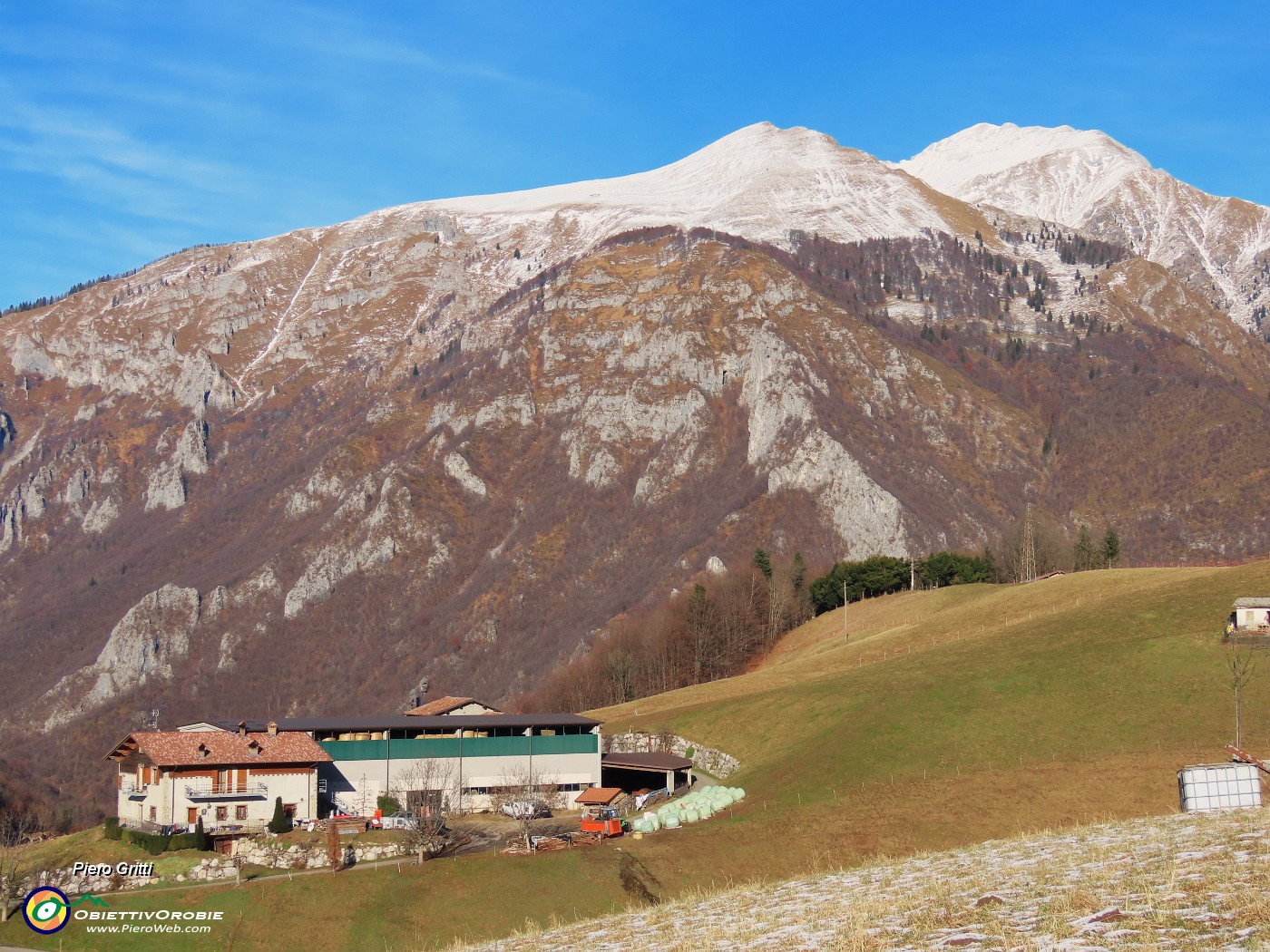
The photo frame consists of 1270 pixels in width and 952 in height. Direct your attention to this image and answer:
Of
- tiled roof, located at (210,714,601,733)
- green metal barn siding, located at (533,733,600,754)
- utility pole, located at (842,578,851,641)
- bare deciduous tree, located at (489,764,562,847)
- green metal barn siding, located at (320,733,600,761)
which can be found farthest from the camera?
utility pole, located at (842,578,851,641)

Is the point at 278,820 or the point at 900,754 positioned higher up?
the point at 900,754

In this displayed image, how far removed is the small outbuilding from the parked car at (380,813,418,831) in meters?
20.9

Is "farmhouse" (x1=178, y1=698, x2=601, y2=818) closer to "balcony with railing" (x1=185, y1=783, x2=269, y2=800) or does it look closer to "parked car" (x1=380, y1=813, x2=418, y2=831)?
"parked car" (x1=380, y1=813, x2=418, y2=831)

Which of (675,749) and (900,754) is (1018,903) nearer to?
(900,754)

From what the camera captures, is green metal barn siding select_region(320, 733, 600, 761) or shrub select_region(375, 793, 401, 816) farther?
green metal barn siding select_region(320, 733, 600, 761)

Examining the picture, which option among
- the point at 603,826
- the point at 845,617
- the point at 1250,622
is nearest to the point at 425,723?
the point at 603,826

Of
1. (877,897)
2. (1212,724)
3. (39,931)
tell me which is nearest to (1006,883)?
(877,897)

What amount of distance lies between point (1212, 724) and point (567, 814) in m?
46.3

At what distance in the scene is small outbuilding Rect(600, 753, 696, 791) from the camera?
336 feet

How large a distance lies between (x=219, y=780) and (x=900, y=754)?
47.6 m

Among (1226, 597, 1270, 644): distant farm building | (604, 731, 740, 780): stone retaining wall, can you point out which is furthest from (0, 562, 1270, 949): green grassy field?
(1226, 597, 1270, 644): distant farm building

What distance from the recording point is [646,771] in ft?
368

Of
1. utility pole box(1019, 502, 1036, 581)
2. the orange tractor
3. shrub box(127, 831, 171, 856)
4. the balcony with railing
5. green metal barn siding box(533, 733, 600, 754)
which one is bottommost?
the orange tractor

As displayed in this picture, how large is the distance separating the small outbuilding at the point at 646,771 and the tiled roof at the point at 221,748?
24162mm
